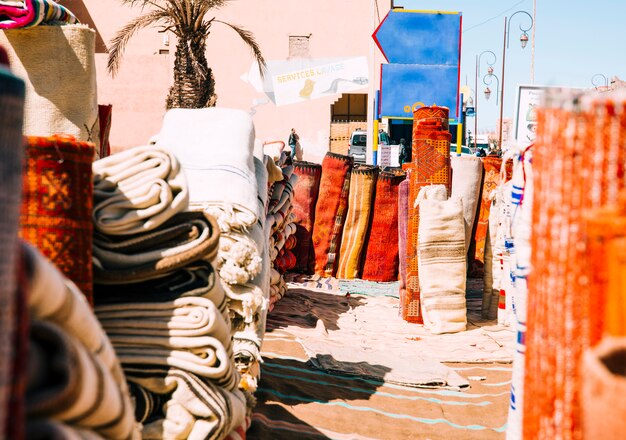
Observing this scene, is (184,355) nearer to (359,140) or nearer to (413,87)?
(413,87)

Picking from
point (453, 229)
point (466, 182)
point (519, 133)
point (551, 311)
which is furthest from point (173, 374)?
point (466, 182)

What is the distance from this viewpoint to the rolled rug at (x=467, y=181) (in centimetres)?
885

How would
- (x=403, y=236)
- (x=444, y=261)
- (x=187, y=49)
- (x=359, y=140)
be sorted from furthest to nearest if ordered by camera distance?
1. (x=359, y=140)
2. (x=187, y=49)
3. (x=403, y=236)
4. (x=444, y=261)

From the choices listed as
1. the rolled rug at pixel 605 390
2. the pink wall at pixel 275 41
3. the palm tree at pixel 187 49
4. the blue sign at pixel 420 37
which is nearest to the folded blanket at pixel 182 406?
the rolled rug at pixel 605 390

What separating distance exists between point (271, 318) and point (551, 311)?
199 inches

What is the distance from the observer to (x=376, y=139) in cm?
1792

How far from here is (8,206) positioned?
1035mm

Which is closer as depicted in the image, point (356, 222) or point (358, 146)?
point (356, 222)

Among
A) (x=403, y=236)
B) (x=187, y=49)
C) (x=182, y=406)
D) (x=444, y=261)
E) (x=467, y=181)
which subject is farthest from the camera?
(x=187, y=49)

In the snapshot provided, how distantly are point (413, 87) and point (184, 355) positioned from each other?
14.6 metres

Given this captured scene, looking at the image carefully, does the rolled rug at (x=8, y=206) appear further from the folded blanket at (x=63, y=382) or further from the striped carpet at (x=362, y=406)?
the striped carpet at (x=362, y=406)

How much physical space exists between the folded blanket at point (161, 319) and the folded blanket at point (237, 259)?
1.21 m

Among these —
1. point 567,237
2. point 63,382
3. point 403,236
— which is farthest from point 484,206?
point 63,382

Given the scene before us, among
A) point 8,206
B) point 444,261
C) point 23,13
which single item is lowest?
point 444,261
